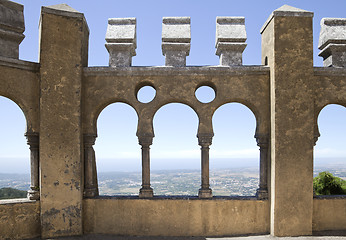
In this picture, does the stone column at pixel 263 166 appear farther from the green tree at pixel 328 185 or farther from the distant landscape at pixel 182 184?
the distant landscape at pixel 182 184

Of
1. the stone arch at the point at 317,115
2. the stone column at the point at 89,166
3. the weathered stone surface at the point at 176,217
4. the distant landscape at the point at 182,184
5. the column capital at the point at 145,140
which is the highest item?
the stone arch at the point at 317,115

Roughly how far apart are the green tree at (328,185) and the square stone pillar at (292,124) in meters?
4.48

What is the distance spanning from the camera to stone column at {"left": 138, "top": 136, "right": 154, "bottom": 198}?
711cm

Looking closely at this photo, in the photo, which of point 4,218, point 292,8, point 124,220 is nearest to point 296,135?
point 292,8

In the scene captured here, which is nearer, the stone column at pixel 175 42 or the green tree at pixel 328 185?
the stone column at pixel 175 42

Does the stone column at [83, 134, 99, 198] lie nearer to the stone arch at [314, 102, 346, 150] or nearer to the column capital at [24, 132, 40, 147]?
the column capital at [24, 132, 40, 147]

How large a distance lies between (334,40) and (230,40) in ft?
8.22

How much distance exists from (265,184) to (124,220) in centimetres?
Result: 351

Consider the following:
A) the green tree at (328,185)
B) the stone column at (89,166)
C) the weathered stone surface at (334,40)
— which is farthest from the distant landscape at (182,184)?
the weathered stone surface at (334,40)

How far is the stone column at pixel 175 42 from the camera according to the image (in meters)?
7.14

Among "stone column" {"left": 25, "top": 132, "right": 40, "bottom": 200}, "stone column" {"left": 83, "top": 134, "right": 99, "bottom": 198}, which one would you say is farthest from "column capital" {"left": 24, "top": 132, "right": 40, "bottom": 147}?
"stone column" {"left": 83, "top": 134, "right": 99, "bottom": 198}

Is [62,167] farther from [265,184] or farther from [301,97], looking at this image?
[301,97]

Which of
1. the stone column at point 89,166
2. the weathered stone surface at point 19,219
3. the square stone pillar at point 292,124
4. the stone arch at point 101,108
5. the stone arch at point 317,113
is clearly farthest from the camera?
the stone arch at point 101,108

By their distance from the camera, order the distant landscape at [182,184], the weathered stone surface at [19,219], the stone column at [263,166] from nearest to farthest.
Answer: the weathered stone surface at [19,219], the stone column at [263,166], the distant landscape at [182,184]
